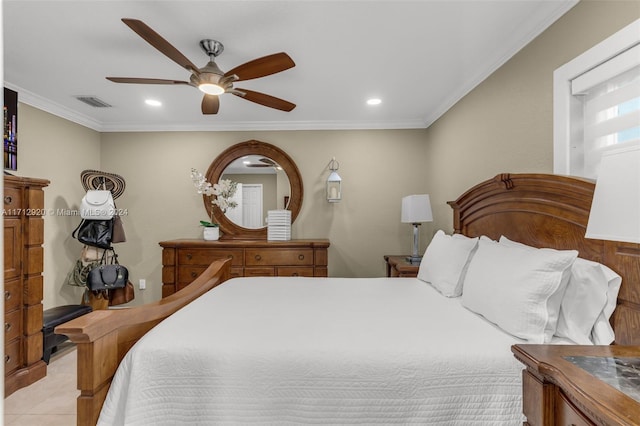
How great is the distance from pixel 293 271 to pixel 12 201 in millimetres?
2384

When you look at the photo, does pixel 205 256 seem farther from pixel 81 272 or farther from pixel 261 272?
pixel 81 272

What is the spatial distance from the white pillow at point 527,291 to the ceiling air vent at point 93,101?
3777mm

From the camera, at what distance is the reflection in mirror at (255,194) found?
13.9ft

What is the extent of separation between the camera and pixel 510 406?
1.31m

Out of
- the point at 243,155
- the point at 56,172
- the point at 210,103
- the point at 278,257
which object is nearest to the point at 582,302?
the point at 210,103

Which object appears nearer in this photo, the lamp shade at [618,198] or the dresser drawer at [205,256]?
the lamp shade at [618,198]

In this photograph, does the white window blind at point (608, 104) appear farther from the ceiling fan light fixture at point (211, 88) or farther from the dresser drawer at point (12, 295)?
the dresser drawer at point (12, 295)

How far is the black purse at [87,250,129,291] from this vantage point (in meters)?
3.42

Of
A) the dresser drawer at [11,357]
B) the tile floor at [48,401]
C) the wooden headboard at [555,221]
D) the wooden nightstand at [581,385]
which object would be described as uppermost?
the wooden headboard at [555,221]

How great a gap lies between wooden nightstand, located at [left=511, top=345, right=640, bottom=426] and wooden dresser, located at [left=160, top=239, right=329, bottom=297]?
2693 millimetres

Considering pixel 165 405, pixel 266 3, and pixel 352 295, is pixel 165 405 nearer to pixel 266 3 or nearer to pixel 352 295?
pixel 352 295

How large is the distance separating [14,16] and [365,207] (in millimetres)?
3405

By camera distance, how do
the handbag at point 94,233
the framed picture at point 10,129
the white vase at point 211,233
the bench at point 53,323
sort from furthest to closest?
the white vase at point 211,233 < the handbag at point 94,233 < the framed picture at point 10,129 < the bench at point 53,323

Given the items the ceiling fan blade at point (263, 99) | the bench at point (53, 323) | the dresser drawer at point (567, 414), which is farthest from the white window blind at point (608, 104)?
the bench at point (53, 323)
